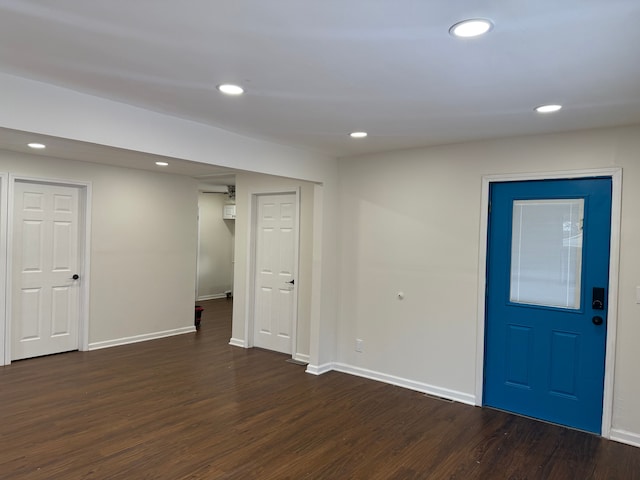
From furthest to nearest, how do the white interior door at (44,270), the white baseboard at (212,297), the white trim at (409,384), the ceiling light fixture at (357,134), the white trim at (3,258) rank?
the white baseboard at (212,297) → the white interior door at (44,270) → the white trim at (3,258) → the white trim at (409,384) → the ceiling light fixture at (357,134)

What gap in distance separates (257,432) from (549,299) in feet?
8.83

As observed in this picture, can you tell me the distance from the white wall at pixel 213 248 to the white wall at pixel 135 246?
3.13 m

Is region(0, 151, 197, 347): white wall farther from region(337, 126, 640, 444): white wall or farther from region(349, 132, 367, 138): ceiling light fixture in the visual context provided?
region(349, 132, 367, 138): ceiling light fixture

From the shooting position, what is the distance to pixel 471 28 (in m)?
1.84

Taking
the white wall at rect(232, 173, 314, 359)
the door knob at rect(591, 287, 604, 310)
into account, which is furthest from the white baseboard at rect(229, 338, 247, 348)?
the door knob at rect(591, 287, 604, 310)

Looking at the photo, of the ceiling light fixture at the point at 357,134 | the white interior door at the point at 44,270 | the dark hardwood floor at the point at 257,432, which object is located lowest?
the dark hardwood floor at the point at 257,432

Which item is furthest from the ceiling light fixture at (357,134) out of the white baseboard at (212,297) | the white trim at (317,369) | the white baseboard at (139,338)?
the white baseboard at (212,297)

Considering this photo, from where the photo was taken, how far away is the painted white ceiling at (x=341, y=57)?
1728 millimetres

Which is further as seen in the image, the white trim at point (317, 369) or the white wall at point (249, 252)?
the white wall at point (249, 252)

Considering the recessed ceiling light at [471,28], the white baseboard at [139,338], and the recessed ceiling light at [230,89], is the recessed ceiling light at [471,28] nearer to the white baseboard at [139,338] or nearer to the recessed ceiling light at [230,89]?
the recessed ceiling light at [230,89]

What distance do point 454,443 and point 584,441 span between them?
1.03m

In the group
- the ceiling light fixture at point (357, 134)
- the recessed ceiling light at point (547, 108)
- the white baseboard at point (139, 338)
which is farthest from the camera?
the white baseboard at point (139, 338)

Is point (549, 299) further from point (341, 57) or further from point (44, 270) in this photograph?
point (44, 270)

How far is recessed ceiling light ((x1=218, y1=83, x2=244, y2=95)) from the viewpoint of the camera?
8.62 ft
